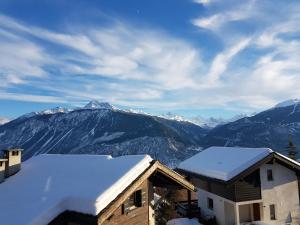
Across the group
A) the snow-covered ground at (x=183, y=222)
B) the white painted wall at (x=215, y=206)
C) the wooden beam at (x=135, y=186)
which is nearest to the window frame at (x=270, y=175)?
the white painted wall at (x=215, y=206)

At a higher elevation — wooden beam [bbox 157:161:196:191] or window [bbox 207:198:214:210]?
wooden beam [bbox 157:161:196:191]

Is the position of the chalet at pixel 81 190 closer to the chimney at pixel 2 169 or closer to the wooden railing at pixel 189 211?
the chimney at pixel 2 169

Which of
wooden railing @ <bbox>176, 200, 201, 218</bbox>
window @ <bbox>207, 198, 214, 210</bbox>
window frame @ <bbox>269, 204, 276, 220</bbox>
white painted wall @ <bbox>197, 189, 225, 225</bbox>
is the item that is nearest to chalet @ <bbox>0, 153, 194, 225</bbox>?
white painted wall @ <bbox>197, 189, 225, 225</bbox>

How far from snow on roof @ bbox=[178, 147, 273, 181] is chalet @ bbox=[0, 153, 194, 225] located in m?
10.9

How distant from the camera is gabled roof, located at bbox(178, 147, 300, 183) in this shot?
2706 cm

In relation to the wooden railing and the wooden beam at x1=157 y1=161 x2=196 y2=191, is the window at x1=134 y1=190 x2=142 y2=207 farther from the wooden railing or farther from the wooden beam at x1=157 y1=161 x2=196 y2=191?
the wooden railing

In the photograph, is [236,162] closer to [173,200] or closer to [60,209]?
[173,200]

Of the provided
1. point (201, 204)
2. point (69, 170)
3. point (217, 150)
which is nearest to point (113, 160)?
point (69, 170)

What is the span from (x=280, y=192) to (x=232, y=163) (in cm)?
486

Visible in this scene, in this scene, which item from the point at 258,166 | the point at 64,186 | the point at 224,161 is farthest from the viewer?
the point at 224,161

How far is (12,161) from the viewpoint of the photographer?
53.9 feet

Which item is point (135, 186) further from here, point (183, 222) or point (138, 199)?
point (183, 222)

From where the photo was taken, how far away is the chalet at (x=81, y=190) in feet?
38.9

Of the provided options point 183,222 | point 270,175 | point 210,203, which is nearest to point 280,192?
point 270,175
